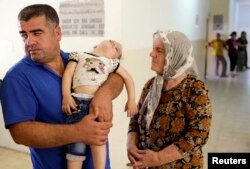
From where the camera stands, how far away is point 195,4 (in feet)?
21.6

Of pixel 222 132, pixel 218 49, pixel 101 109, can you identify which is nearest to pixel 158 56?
pixel 101 109

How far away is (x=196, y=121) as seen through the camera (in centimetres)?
146

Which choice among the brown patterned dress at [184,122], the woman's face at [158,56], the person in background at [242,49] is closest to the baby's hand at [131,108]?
the brown patterned dress at [184,122]

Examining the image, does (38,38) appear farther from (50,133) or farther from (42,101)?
(50,133)

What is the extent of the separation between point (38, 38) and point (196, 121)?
0.86 m

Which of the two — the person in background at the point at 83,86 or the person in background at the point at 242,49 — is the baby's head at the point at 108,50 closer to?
the person in background at the point at 83,86

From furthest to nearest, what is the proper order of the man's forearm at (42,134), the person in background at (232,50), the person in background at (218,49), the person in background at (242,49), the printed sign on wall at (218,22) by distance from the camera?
the person in background at (242,49), the person in background at (232,50), the printed sign on wall at (218,22), the person in background at (218,49), the man's forearm at (42,134)

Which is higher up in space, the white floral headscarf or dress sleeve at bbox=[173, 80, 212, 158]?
the white floral headscarf

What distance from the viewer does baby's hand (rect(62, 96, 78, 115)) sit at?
126 centimetres

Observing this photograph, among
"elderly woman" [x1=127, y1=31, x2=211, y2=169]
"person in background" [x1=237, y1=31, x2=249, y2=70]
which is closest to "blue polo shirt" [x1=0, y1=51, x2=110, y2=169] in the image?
"elderly woman" [x1=127, y1=31, x2=211, y2=169]

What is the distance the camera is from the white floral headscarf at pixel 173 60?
1.56 meters

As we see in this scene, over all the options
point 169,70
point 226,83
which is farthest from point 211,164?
point 226,83

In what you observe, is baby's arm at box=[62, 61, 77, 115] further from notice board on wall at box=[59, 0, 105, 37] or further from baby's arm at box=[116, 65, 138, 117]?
notice board on wall at box=[59, 0, 105, 37]

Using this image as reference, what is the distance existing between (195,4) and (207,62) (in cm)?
315
